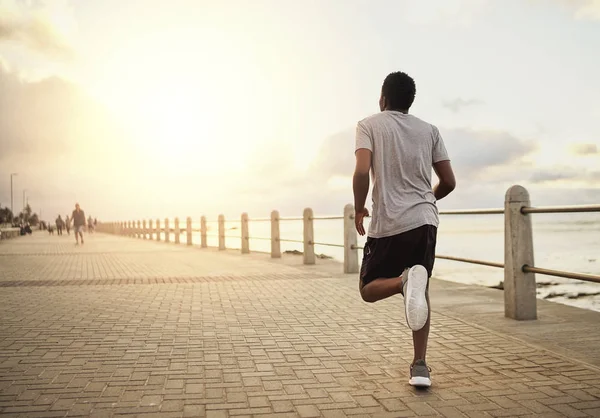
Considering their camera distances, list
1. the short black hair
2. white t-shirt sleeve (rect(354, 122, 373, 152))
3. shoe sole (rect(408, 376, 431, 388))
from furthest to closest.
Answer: the short black hair → white t-shirt sleeve (rect(354, 122, 373, 152)) → shoe sole (rect(408, 376, 431, 388))

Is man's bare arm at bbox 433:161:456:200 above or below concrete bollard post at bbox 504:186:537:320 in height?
above

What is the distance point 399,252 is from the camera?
13.2 feet

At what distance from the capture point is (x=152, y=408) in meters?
3.65

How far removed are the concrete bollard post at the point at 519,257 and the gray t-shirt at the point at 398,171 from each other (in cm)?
289

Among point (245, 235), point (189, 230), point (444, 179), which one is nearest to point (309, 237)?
point (245, 235)

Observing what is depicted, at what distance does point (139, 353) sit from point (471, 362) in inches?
107

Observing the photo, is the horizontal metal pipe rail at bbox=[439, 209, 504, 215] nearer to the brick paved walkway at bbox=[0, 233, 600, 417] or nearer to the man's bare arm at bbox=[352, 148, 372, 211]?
the brick paved walkway at bbox=[0, 233, 600, 417]

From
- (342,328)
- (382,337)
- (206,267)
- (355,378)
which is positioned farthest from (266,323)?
(206,267)

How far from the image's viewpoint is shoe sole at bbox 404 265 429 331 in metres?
3.77

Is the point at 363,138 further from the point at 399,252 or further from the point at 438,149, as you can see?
the point at 399,252

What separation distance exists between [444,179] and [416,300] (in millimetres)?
975

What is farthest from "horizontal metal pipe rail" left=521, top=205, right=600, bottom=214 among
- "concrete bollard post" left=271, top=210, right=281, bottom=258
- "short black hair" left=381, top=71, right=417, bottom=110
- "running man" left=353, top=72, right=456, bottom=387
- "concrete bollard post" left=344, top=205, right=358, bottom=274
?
"concrete bollard post" left=271, top=210, right=281, bottom=258

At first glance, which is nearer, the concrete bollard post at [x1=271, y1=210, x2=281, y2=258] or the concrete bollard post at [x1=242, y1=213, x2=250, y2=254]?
the concrete bollard post at [x1=271, y1=210, x2=281, y2=258]

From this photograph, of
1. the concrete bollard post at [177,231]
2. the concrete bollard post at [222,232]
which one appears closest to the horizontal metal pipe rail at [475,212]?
the concrete bollard post at [222,232]
